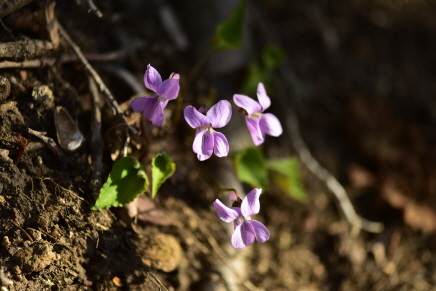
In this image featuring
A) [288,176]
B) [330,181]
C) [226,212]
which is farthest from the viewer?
[330,181]

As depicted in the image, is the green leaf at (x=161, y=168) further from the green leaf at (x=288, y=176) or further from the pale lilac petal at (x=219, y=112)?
the green leaf at (x=288, y=176)

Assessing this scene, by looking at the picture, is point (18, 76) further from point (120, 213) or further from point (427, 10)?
point (427, 10)

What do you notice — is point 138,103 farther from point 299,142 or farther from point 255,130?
point 299,142

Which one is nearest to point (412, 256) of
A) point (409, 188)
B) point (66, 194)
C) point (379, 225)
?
point (379, 225)

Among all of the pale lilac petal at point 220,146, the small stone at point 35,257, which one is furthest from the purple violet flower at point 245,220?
the small stone at point 35,257

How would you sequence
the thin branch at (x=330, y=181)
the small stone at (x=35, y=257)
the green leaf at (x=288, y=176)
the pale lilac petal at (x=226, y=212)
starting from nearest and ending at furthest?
the small stone at (x=35, y=257), the pale lilac petal at (x=226, y=212), the green leaf at (x=288, y=176), the thin branch at (x=330, y=181)

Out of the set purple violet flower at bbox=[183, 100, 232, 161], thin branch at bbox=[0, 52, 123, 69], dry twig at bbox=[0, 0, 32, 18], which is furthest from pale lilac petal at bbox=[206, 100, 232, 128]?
dry twig at bbox=[0, 0, 32, 18]

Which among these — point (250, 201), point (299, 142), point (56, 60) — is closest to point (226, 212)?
point (250, 201)
